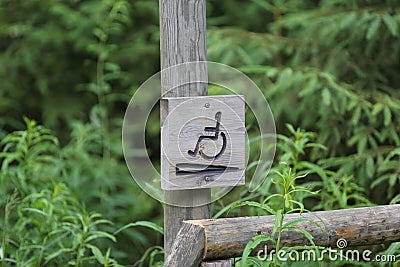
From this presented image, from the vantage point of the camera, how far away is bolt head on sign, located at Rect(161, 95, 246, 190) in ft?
7.07

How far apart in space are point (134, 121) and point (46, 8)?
378 cm

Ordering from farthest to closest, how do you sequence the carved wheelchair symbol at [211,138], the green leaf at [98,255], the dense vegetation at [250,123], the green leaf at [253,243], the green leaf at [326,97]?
the green leaf at [326,97], the dense vegetation at [250,123], the green leaf at [98,255], the carved wheelchair symbol at [211,138], the green leaf at [253,243]

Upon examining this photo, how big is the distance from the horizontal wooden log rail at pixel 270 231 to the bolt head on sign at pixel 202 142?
0.15m

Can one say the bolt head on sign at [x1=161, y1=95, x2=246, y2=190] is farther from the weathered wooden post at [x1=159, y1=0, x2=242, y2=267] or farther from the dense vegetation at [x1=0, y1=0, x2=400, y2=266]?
the dense vegetation at [x1=0, y1=0, x2=400, y2=266]

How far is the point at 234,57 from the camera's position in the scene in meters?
4.27

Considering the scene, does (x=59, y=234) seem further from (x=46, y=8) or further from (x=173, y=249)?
(x=46, y=8)

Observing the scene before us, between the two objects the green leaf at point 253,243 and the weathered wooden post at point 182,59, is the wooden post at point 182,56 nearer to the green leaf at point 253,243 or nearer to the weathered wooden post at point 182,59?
the weathered wooden post at point 182,59

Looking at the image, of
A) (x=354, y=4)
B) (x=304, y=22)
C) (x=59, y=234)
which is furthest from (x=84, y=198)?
(x=354, y=4)

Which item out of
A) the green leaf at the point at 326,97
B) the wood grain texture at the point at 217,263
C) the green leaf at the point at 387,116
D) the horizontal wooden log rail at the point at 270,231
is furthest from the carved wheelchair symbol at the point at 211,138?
the green leaf at the point at 387,116

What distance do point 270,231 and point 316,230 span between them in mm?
174

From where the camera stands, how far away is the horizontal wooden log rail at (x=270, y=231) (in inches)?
82.6

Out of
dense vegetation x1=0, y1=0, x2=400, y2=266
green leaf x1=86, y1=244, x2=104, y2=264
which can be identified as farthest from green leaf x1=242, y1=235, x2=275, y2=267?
green leaf x1=86, y1=244, x2=104, y2=264

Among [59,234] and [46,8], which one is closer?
[59,234]

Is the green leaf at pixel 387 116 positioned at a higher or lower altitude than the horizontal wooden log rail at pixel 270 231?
higher
